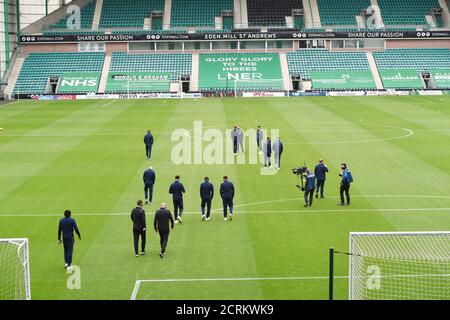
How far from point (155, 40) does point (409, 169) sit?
55.1m

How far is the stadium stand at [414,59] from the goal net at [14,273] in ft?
216

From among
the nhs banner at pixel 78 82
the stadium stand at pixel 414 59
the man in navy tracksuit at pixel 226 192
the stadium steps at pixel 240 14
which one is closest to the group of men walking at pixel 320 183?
the man in navy tracksuit at pixel 226 192

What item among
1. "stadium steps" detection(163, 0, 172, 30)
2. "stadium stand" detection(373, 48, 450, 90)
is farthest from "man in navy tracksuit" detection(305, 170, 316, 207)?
"stadium steps" detection(163, 0, 172, 30)

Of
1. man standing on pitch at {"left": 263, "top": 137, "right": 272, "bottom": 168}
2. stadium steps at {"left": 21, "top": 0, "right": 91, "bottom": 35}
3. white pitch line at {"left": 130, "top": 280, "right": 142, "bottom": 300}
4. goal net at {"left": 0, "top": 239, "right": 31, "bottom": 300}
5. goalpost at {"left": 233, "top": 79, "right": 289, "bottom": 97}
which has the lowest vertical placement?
white pitch line at {"left": 130, "top": 280, "right": 142, "bottom": 300}

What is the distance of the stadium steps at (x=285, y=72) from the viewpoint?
74312 mm

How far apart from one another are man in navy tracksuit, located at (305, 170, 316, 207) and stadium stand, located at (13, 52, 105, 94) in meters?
54.6

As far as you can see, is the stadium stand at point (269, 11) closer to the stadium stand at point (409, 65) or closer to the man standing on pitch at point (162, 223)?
the stadium stand at point (409, 65)

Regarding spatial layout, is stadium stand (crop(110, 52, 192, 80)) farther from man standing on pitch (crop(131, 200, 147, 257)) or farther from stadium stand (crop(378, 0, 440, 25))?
man standing on pitch (crop(131, 200, 147, 257))

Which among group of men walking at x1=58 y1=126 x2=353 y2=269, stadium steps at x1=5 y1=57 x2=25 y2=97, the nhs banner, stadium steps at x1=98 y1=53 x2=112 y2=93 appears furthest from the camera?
stadium steps at x1=98 y1=53 x2=112 y2=93

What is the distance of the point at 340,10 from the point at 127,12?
26.4m

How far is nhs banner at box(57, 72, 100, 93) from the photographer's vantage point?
238 ft

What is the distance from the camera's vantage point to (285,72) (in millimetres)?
76500

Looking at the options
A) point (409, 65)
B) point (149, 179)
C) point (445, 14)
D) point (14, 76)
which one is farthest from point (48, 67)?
point (149, 179)
